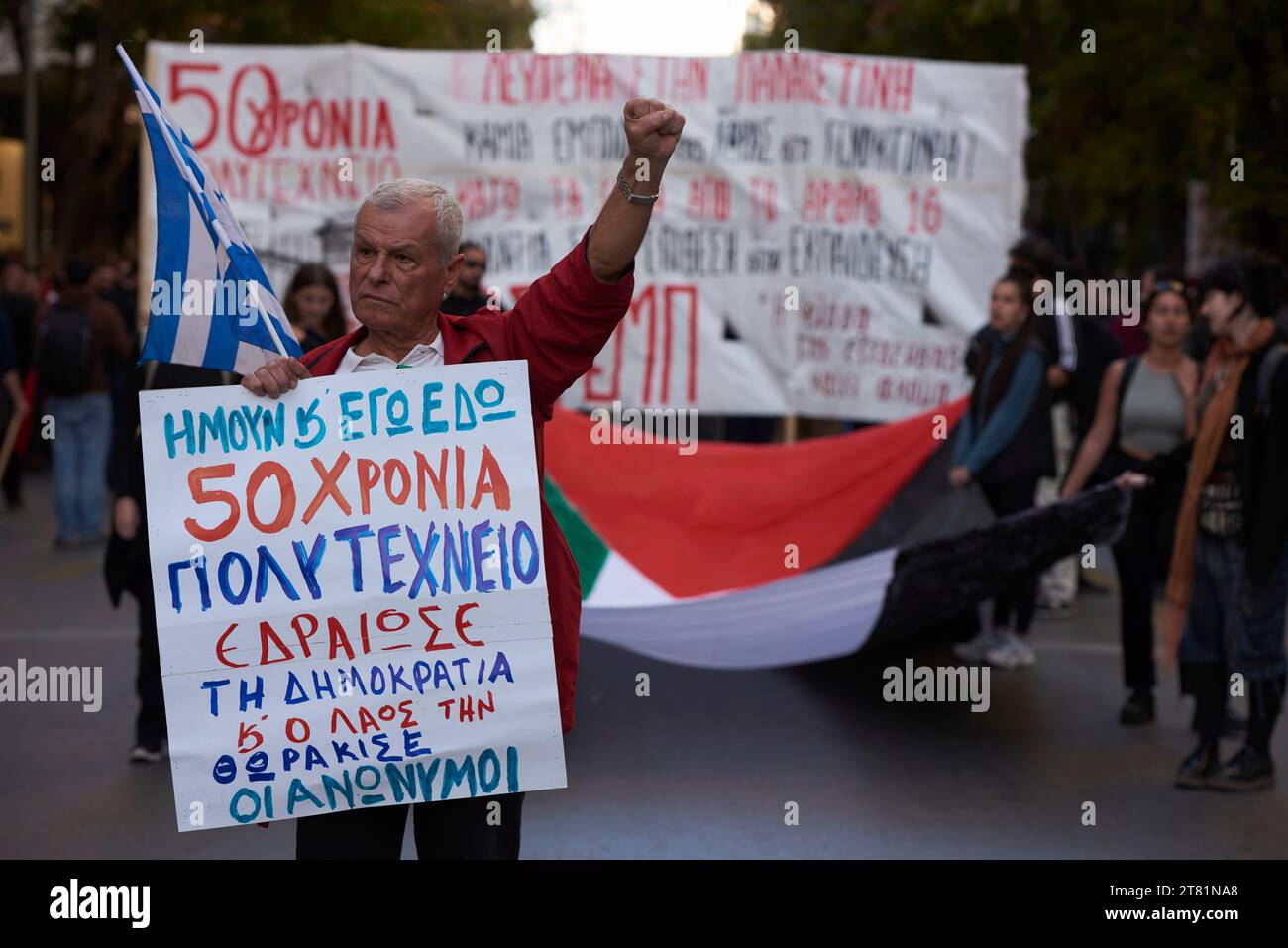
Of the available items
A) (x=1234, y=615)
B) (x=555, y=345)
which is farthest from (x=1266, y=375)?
(x=555, y=345)

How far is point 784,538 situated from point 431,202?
15.2 ft

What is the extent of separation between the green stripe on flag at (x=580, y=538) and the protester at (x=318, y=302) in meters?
1.30

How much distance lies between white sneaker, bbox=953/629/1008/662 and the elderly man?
18.2ft

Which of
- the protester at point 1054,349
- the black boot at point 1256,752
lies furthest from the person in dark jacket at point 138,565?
the protester at point 1054,349

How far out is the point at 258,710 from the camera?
3121 mm

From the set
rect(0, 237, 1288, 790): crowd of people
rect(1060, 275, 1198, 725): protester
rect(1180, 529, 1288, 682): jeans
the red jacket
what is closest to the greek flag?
the red jacket

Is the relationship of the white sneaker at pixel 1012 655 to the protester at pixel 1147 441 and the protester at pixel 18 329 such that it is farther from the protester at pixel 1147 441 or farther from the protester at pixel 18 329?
the protester at pixel 18 329

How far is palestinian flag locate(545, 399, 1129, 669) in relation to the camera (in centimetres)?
677

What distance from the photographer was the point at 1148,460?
287 inches

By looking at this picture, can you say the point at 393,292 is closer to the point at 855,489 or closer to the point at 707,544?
the point at 707,544

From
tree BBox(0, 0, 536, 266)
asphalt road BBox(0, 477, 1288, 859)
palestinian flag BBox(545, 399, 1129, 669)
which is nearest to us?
asphalt road BBox(0, 477, 1288, 859)

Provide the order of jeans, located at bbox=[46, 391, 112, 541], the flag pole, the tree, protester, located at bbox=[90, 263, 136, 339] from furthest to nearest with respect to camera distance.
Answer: the tree
protester, located at bbox=[90, 263, 136, 339]
jeans, located at bbox=[46, 391, 112, 541]
the flag pole

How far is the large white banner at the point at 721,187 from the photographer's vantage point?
884 centimetres

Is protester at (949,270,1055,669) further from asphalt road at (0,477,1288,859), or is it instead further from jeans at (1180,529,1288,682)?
jeans at (1180,529,1288,682)
